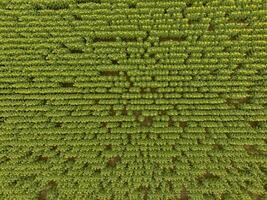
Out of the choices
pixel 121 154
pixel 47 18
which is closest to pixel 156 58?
pixel 121 154

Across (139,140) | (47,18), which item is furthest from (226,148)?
(47,18)

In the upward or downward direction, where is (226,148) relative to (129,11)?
downward

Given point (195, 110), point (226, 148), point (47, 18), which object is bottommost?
point (226, 148)

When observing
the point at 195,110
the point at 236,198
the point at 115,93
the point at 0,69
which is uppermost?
the point at 0,69

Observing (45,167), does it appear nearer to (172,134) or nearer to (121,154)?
(121,154)

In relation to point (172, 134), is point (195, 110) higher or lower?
higher

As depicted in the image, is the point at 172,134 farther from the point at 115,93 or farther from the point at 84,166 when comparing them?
the point at 84,166
